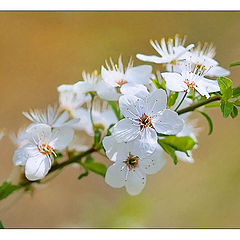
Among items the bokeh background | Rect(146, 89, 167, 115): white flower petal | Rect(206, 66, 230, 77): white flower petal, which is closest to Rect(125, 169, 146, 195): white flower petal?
Rect(146, 89, 167, 115): white flower petal

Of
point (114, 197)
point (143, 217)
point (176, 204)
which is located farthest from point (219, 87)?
point (114, 197)

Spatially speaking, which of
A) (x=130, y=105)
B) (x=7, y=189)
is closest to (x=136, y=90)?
(x=130, y=105)

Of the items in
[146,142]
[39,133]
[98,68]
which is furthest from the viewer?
[98,68]

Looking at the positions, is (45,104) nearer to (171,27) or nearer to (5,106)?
(5,106)

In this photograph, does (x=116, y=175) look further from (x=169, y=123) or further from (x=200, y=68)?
(x=200, y=68)

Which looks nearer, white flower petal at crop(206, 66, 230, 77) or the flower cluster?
the flower cluster

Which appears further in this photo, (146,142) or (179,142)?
(179,142)

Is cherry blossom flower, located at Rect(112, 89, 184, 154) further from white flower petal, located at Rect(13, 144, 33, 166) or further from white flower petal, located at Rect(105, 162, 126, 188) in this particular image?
white flower petal, located at Rect(13, 144, 33, 166)

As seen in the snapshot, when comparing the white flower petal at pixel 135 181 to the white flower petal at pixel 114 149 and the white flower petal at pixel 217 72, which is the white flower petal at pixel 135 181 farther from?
the white flower petal at pixel 217 72
